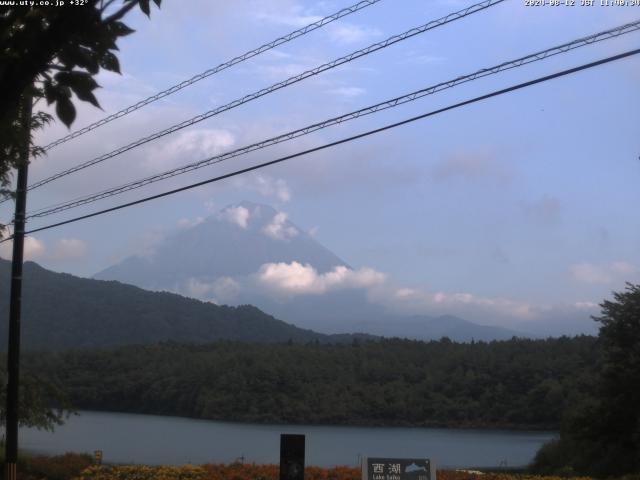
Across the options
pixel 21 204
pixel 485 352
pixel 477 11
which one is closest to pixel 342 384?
pixel 485 352

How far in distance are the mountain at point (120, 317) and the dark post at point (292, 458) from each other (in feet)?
159

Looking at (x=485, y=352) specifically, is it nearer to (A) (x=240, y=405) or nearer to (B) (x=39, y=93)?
(A) (x=240, y=405)

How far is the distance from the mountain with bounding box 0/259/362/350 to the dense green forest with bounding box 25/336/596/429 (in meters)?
20.0

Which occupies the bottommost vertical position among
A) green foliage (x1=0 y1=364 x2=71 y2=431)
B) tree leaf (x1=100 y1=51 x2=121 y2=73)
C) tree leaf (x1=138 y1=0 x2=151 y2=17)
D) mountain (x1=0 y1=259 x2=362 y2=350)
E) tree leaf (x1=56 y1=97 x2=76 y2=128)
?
green foliage (x1=0 y1=364 x2=71 y2=431)

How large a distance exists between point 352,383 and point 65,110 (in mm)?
33672

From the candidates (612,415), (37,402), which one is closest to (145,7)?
(37,402)

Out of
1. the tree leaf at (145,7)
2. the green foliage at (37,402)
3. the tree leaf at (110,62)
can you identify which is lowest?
the green foliage at (37,402)

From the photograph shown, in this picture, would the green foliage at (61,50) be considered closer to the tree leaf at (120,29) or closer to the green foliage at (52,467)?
the tree leaf at (120,29)

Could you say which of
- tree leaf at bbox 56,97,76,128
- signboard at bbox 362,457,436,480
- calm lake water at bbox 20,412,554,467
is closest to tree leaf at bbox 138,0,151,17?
tree leaf at bbox 56,97,76,128

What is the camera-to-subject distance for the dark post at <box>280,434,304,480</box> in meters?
11.1

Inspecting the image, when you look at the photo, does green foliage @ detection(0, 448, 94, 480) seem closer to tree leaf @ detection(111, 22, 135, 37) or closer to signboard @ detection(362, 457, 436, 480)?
signboard @ detection(362, 457, 436, 480)

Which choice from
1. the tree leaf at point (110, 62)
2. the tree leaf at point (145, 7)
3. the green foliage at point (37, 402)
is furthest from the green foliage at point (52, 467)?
the tree leaf at point (145, 7)

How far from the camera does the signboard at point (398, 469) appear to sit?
34.2 feet
